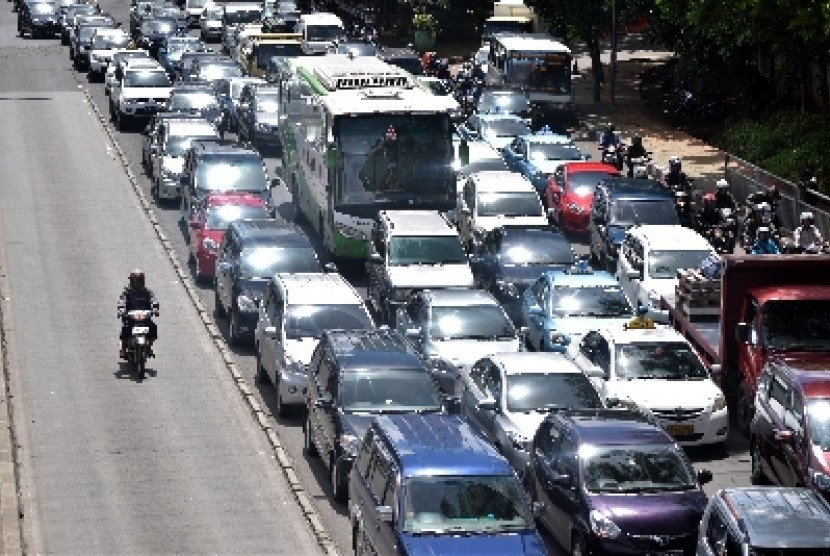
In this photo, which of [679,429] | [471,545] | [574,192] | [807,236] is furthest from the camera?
[574,192]

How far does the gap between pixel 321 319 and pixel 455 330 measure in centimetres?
205

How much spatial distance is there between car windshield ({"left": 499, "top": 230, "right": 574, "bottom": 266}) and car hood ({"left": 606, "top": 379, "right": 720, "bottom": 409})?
27.7ft

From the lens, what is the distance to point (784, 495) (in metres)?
21.0

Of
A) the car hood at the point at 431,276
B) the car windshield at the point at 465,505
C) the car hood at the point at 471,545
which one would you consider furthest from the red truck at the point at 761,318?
the car hood at the point at 471,545

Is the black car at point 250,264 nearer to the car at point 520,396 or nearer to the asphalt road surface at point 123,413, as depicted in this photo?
the asphalt road surface at point 123,413

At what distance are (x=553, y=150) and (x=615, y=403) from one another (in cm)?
2071

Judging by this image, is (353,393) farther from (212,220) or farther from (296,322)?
(212,220)

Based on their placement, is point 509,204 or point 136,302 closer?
point 136,302

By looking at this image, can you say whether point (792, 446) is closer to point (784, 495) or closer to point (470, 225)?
point (784, 495)

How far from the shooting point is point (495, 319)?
105 feet

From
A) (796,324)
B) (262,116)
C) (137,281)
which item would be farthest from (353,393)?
(262,116)

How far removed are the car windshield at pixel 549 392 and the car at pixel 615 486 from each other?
2.21 m

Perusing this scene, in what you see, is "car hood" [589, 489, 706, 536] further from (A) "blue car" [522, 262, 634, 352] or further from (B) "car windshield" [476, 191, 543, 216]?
(B) "car windshield" [476, 191, 543, 216]

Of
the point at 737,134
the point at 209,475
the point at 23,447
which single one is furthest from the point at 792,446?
the point at 737,134
